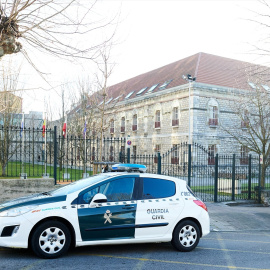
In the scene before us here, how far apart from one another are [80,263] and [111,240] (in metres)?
0.72

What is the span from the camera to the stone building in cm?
3073

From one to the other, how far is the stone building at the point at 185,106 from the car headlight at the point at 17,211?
21.3 m

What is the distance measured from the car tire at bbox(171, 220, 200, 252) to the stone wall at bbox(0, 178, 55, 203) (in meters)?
6.03

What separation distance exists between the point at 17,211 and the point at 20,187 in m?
5.73

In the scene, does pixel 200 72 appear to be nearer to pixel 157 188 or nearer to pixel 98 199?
pixel 157 188

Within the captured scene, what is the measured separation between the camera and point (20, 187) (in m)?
11.1

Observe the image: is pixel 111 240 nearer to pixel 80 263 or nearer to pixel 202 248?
pixel 80 263

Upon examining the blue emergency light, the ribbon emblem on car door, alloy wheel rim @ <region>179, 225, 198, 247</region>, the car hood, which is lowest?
alloy wheel rim @ <region>179, 225, 198, 247</region>

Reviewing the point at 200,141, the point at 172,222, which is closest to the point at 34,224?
the point at 172,222

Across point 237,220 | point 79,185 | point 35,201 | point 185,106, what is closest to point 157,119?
point 185,106

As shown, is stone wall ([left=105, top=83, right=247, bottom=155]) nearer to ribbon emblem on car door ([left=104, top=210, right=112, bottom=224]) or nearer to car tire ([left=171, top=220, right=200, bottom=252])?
car tire ([left=171, top=220, right=200, bottom=252])

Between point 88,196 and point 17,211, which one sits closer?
point 17,211

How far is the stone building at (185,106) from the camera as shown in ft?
101

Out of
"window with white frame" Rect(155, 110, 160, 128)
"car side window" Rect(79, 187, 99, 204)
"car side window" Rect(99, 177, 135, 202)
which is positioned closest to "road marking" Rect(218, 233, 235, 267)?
"car side window" Rect(99, 177, 135, 202)
